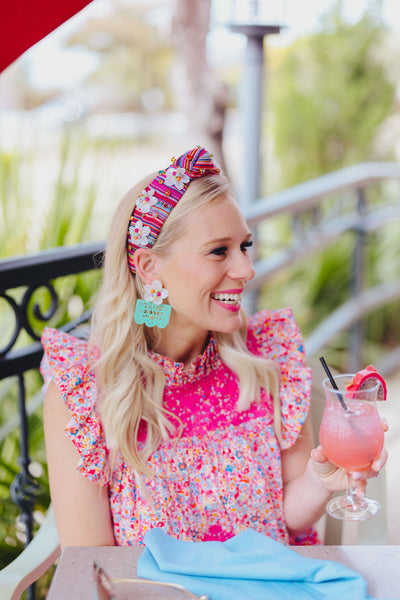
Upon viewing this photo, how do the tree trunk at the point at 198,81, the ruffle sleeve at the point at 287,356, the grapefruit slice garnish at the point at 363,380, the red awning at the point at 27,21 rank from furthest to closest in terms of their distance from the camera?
the tree trunk at the point at 198,81 < the ruffle sleeve at the point at 287,356 < the red awning at the point at 27,21 < the grapefruit slice garnish at the point at 363,380

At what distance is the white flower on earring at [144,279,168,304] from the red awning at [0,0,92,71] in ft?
1.91

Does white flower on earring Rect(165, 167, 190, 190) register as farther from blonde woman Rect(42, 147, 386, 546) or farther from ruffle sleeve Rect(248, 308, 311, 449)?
ruffle sleeve Rect(248, 308, 311, 449)

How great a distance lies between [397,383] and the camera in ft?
15.3

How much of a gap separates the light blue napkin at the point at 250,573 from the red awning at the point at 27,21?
3.53 ft

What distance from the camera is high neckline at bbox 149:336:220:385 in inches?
66.9

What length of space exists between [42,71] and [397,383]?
1736 centimetres

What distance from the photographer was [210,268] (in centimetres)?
161

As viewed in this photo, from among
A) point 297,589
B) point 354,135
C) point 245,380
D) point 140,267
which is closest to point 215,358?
point 245,380

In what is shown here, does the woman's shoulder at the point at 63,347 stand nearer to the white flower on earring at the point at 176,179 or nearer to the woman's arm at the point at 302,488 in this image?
the white flower on earring at the point at 176,179

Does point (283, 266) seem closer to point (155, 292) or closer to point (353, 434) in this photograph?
point (155, 292)

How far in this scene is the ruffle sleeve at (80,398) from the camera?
1549mm

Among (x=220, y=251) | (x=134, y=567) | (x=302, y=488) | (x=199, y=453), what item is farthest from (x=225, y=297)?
(x=134, y=567)

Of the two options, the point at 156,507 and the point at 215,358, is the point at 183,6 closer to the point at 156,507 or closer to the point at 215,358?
the point at 215,358

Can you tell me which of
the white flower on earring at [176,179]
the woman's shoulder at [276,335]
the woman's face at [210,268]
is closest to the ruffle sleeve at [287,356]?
the woman's shoulder at [276,335]
